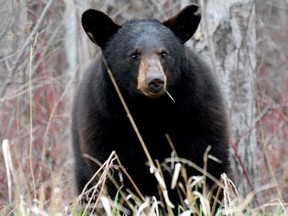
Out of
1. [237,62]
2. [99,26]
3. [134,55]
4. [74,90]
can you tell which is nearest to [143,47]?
[134,55]

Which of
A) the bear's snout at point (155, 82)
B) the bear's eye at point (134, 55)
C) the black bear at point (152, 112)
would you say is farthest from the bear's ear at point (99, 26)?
the bear's snout at point (155, 82)

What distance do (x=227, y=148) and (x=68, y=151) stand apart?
3280mm

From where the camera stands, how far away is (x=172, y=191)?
628 cm

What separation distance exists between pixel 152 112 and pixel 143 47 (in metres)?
0.53

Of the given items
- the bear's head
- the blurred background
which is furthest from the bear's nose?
the blurred background

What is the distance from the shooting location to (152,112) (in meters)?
6.26

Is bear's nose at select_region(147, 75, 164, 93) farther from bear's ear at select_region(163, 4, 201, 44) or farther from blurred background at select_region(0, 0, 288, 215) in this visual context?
blurred background at select_region(0, 0, 288, 215)

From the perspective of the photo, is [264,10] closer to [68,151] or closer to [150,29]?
[68,151]

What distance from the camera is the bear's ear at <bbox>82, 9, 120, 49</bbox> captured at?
6.25 metres

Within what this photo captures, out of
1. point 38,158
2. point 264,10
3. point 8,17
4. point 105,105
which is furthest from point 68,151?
point 264,10

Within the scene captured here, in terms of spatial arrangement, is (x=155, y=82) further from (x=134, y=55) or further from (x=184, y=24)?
(x=184, y=24)

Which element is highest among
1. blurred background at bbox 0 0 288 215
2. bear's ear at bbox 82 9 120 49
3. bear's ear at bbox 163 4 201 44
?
bear's ear at bbox 82 9 120 49

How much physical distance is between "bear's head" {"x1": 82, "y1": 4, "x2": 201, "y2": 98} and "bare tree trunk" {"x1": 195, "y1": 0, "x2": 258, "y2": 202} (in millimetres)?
1204

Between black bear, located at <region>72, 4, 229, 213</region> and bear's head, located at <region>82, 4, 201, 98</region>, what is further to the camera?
black bear, located at <region>72, 4, 229, 213</region>
